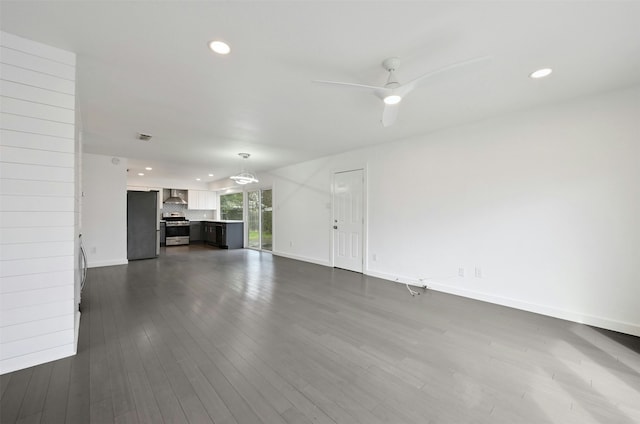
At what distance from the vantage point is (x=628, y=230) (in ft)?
8.39

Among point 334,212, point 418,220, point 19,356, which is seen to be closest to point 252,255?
Result: point 334,212

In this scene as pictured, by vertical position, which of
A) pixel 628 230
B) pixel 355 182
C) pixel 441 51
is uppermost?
pixel 441 51

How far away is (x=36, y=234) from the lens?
1.95 metres

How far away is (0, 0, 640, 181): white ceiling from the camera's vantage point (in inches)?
63.9

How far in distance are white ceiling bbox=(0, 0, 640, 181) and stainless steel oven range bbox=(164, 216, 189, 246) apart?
6.59 m

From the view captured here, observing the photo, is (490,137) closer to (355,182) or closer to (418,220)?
(418,220)

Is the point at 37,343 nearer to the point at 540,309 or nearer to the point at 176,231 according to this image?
the point at 540,309

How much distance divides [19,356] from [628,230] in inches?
215

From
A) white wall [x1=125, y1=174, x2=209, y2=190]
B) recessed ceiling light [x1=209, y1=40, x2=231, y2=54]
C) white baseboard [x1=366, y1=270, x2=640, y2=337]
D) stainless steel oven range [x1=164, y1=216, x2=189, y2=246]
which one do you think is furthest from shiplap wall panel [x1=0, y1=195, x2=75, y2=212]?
stainless steel oven range [x1=164, y1=216, x2=189, y2=246]

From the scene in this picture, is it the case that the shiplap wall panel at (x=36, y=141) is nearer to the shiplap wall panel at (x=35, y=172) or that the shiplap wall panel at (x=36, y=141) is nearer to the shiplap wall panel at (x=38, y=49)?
the shiplap wall panel at (x=35, y=172)

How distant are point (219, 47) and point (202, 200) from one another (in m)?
9.45

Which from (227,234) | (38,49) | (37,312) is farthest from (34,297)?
(227,234)

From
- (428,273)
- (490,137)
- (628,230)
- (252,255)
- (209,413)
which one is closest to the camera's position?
(209,413)

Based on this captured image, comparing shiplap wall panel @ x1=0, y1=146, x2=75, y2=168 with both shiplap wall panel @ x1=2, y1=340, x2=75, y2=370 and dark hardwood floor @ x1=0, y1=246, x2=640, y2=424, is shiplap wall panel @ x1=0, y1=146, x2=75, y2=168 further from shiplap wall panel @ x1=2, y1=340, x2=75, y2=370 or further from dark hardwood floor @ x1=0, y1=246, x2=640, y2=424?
dark hardwood floor @ x1=0, y1=246, x2=640, y2=424
